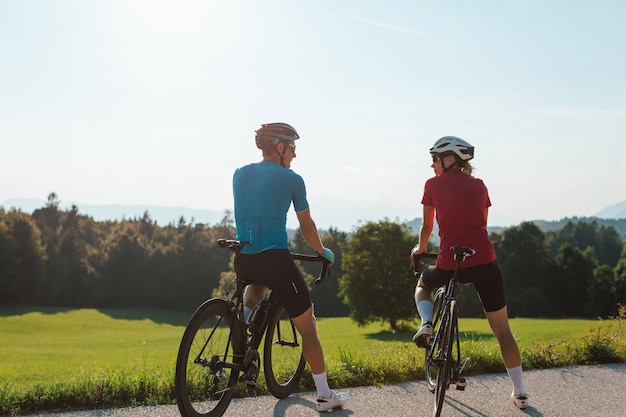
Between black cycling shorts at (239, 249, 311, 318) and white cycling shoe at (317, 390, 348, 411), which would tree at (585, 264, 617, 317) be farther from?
black cycling shorts at (239, 249, 311, 318)

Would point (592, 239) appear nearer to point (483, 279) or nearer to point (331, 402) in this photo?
point (483, 279)

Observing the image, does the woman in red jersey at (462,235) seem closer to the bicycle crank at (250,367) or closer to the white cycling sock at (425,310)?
the white cycling sock at (425,310)

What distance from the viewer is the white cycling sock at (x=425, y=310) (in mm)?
5348

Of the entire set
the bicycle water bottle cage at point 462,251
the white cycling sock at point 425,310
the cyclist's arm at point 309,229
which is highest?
the cyclist's arm at point 309,229

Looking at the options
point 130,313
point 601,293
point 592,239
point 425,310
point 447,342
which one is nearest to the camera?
point 447,342

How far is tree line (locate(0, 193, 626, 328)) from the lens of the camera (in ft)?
143

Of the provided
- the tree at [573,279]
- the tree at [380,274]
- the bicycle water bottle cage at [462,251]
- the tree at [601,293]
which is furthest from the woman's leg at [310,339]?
the tree at [573,279]

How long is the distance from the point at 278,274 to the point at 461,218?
154 centimetres

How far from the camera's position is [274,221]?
4.87 meters

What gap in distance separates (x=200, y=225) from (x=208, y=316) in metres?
95.6

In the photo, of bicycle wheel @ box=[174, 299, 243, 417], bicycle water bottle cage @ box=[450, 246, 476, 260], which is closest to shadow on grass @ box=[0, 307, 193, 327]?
bicycle wheel @ box=[174, 299, 243, 417]

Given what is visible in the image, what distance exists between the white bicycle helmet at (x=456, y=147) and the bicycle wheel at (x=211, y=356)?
216 centimetres

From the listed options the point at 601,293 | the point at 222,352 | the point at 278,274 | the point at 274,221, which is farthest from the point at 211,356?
the point at 601,293

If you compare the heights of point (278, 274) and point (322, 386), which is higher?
point (278, 274)
